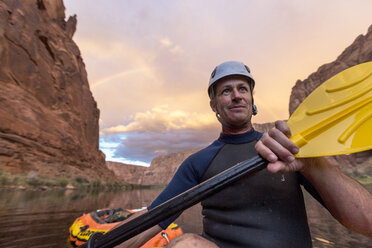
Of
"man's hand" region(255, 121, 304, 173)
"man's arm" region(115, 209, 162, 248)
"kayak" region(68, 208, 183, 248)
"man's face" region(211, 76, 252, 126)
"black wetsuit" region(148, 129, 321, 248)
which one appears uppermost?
"man's face" region(211, 76, 252, 126)

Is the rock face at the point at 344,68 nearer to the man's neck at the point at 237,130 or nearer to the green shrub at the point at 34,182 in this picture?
the man's neck at the point at 237,130

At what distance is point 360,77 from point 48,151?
3336 centimetres

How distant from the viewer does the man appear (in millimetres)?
1212

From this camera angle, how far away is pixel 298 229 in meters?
1.41

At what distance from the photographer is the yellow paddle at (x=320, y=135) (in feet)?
4.12

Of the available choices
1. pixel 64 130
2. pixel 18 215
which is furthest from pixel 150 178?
pixel 18 215

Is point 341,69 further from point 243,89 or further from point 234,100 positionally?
point 234,100

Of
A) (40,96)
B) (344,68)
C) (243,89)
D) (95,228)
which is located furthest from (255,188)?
(344,68)

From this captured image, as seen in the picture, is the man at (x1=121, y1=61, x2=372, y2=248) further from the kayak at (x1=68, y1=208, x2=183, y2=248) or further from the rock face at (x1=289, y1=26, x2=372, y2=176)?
the rock face at (x1=289, y1=26, x2=372, y2=176)

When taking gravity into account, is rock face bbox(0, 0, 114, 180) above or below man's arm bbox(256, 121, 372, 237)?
above

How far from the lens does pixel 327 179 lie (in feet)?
4.08

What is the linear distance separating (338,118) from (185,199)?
47.0 inches

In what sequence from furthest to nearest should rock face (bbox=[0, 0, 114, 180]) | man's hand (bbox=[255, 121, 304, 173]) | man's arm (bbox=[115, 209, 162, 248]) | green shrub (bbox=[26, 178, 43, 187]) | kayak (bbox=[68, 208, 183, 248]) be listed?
rock face (bbox=[0, 0, 114, 180]) → green shrub (bbox=[26, 178, 43, 187]) → kayak (bbox=[68, 208, 183, 248]) → man's arm (bbox=[115, 209, 162, 248]) → man's hand (bbox=[255, 121, 304, 173])

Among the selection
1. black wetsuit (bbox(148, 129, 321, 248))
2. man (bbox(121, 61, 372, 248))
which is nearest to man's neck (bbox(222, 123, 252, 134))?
man (bbox(121, 61, 372, 248))
